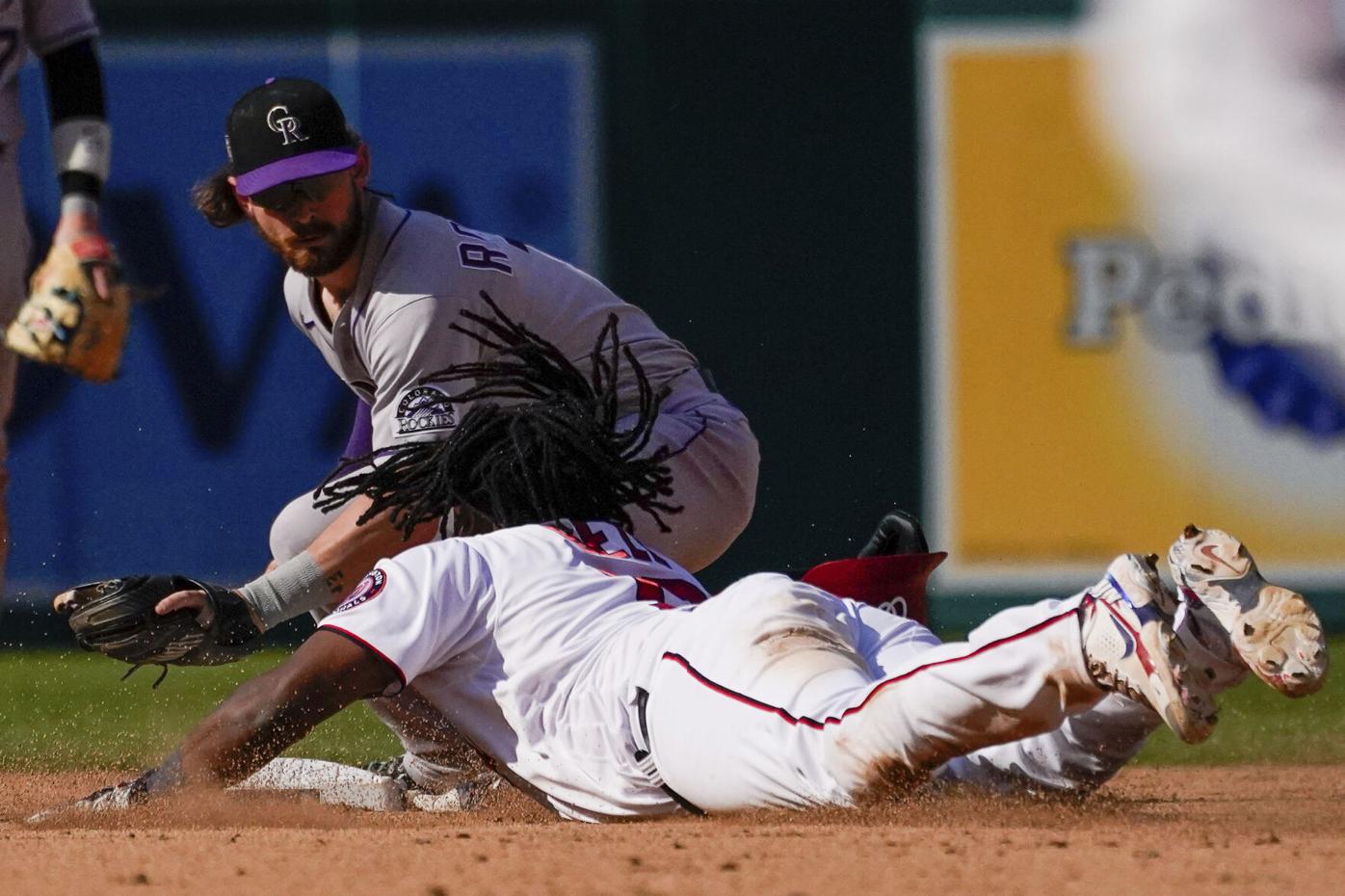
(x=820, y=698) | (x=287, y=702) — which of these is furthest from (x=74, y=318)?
(x=820, y=698)

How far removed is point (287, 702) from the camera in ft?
11.9

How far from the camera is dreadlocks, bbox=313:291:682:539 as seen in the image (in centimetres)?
406

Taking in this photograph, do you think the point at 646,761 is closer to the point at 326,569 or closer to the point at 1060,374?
the point at 326,569

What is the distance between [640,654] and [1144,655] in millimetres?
962

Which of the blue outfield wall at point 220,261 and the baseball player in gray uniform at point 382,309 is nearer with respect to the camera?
the baseball player in gray uniform at point 382,309

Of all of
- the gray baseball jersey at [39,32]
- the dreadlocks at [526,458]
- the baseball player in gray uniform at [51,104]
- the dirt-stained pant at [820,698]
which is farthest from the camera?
the gray baseball jersey at [39,32]

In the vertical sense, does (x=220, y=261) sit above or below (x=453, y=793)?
above

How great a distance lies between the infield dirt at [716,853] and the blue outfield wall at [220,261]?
4016 millimetres

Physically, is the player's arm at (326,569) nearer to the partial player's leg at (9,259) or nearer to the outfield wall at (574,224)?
the partial player's leg at (9,259)

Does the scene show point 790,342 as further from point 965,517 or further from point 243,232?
point 243,232

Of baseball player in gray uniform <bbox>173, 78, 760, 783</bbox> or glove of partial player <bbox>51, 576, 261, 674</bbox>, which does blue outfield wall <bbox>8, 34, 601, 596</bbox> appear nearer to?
baseball player in gray uniform <bbox>173, 78, 760, 783</bbox>

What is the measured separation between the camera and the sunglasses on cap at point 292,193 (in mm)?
4613

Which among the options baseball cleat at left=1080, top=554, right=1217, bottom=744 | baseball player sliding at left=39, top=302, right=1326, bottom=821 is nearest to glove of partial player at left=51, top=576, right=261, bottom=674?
baseball player sliding at left=39, top=302, right=1326, bottom=821

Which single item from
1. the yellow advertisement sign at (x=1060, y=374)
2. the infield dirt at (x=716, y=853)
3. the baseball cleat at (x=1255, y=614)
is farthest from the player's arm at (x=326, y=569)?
the yellow advertisement sign at (x=1060, y=374)
